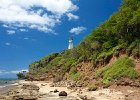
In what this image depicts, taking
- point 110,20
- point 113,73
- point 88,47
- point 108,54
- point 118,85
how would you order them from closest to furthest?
point 118,85
point 113,73
point 108,54
point 110,20
point 88,47

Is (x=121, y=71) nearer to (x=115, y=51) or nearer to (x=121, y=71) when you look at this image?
(x=121, y=71)

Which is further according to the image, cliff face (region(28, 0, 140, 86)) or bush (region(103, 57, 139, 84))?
cliff face (region(28, 0, 140, 86))

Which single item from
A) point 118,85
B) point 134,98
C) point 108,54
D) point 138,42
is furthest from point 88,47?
point 134,98

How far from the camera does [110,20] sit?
210 feet

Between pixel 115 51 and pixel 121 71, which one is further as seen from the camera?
pixel 115 51

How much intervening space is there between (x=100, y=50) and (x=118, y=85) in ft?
76.1

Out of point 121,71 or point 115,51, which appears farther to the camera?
point 115,51

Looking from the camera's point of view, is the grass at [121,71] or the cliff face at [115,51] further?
the cliff face at [115,51]

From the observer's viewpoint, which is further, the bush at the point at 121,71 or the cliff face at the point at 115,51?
the cliff face at the point at 115,51

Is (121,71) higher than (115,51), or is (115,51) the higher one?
(115,51)

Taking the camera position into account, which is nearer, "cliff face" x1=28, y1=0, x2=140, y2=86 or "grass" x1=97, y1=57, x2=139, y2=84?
"grass" x1=97, y1=57, x2=139, y2=84

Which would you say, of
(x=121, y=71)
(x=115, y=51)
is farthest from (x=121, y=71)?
(x=115, y=51)

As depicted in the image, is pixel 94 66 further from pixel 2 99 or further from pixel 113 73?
pixel 2 99

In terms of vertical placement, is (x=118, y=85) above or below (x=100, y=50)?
below
